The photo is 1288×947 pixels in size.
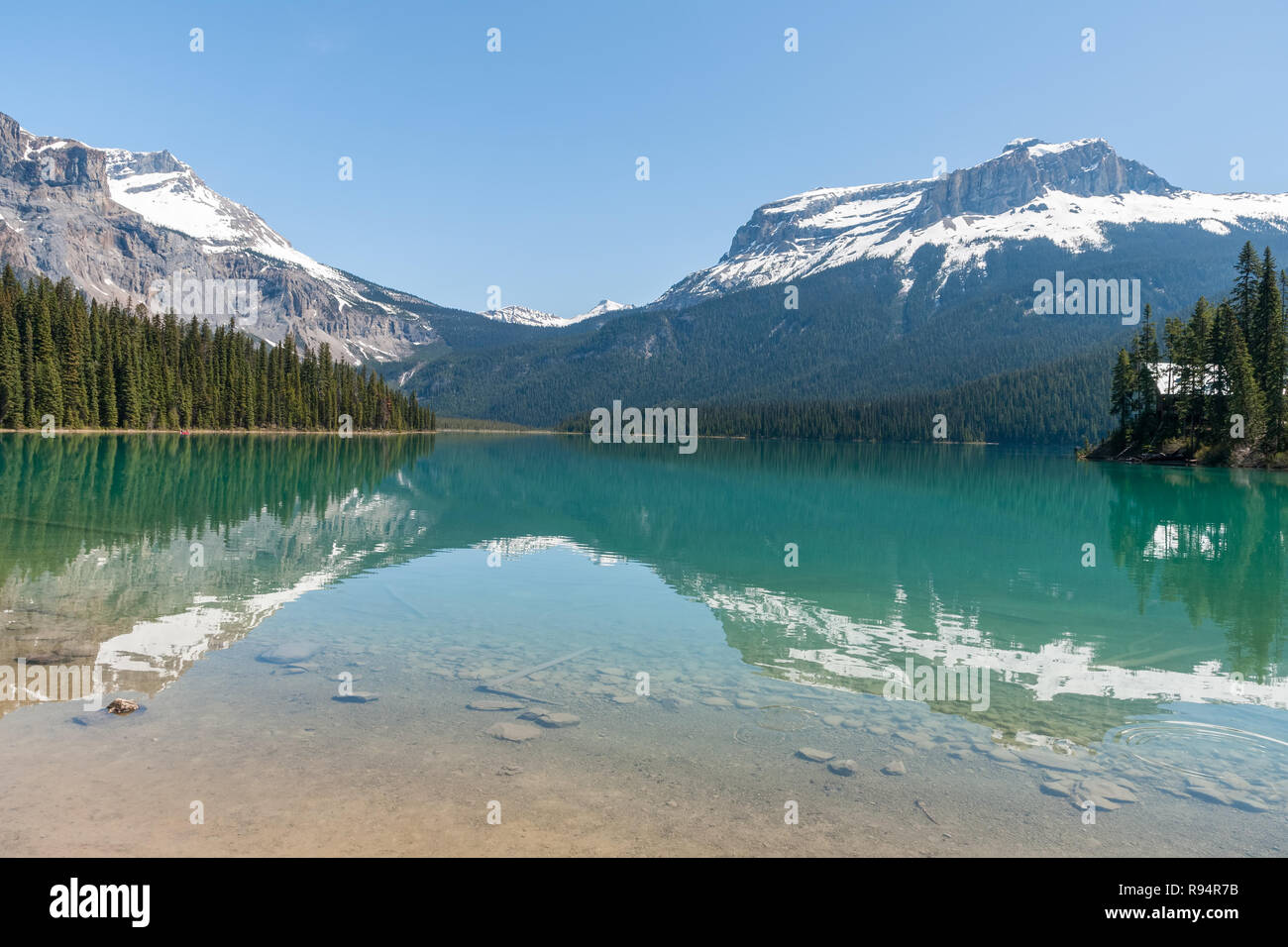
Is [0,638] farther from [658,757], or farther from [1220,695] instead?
[1220,695]

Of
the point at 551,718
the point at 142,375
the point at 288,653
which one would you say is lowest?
the point at 551,718

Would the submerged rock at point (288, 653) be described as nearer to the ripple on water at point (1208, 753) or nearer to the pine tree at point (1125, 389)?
the ripple on water at point (1208, 753)

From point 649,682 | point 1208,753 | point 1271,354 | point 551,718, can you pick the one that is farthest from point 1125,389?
point 551,718

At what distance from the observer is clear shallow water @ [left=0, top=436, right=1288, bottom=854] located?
9.05m

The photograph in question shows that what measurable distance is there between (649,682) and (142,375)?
Result: 14043 cm

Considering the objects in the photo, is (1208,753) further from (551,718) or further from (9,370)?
(9,370)

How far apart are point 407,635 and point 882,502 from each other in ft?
139

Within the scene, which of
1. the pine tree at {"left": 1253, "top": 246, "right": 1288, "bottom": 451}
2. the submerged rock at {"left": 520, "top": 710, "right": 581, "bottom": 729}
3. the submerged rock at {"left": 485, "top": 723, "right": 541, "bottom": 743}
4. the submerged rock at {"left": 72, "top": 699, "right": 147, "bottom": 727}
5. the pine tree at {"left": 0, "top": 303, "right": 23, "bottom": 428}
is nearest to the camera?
the submerged rock at {"left": 72, "top": 699, "right": 147, "bottom": 727}

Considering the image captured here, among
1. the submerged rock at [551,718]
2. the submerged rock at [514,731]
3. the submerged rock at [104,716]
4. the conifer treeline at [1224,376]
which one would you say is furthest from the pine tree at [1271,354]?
the submerged rock at [104,716]

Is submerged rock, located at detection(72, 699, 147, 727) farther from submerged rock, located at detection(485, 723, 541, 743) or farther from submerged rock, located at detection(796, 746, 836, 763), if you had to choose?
submerged rock, located at detection(796, 746, 836, 763)

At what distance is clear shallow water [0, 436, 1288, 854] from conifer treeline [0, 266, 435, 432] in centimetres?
9146

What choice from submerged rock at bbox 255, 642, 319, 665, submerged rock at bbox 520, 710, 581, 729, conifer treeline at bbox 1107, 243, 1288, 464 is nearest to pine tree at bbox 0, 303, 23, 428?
submerged rock at bbox 255, 642, 319, 665

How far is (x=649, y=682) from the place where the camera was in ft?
47.6
